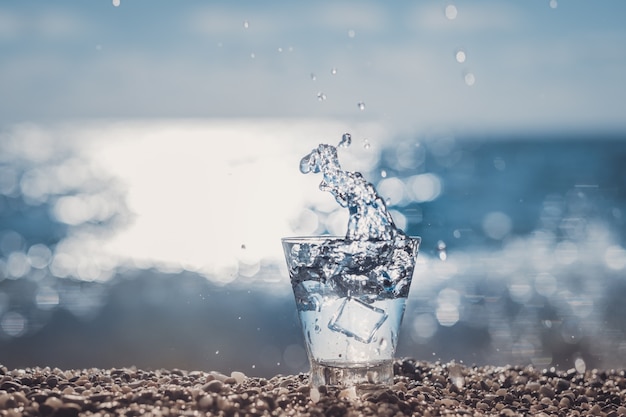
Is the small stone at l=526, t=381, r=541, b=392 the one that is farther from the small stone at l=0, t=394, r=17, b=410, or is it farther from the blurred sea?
the blurred sea

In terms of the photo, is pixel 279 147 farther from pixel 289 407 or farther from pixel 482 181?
pixel 289 407

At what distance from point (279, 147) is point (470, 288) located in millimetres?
21579

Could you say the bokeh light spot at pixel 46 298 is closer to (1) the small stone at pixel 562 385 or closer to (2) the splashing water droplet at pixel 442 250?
(2) the splashing water droplet at pixel 442 250

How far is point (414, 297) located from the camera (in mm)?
8578

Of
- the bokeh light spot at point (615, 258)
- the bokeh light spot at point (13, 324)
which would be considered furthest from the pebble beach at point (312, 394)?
the bokeh light spot at point (615, 258)

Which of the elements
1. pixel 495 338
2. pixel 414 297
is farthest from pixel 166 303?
pixel 495 338

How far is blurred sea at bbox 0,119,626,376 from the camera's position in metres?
6.79

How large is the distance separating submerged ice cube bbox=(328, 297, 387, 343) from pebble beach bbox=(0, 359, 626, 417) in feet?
0.68

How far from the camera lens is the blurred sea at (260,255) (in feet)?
22.3

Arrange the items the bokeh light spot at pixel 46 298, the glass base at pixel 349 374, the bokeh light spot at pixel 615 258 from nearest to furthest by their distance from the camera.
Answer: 1. the glass base at pixel 349 374
2. the bokeh light spot at pixel 46 298
3. the bokeh light spot at pixel 615 258

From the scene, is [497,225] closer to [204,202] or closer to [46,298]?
[204,202]

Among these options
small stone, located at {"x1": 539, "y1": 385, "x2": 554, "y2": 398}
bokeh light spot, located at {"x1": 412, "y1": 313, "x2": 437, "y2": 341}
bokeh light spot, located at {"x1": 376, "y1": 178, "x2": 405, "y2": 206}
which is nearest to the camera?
small stone, located at {"x1": 539, "y1": 385, "x2": 554, "y2": 398}

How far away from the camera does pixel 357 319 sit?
128 inches

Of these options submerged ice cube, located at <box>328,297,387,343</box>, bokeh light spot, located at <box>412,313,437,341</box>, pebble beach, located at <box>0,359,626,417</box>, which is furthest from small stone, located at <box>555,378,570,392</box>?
bokeh light spot, located at <box>412,313,437,341</box>
